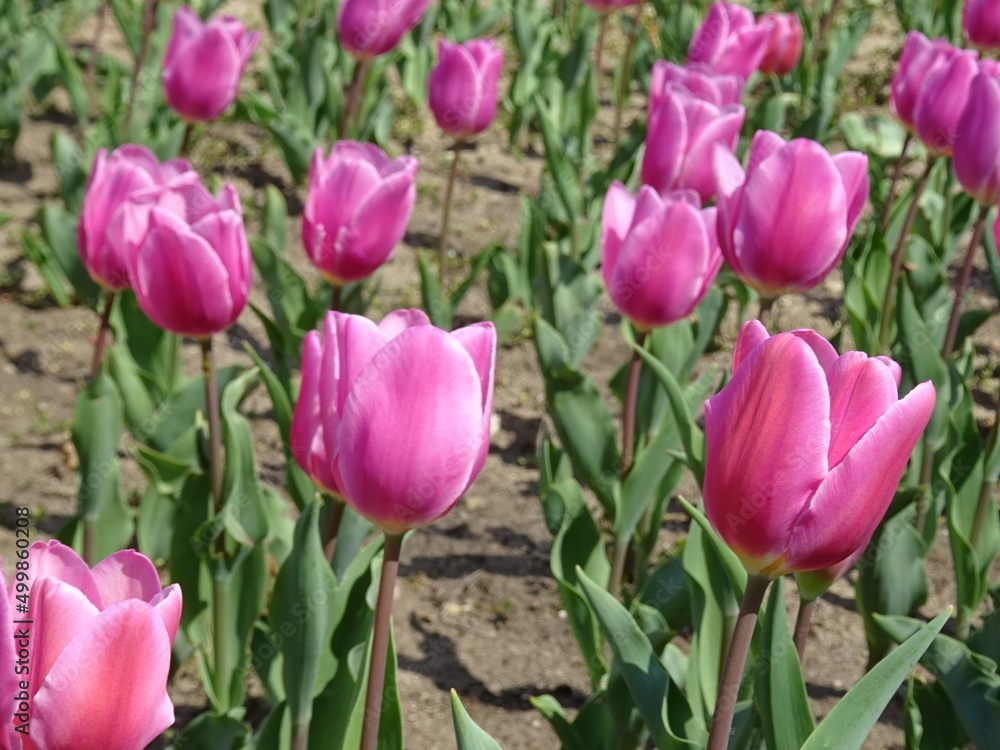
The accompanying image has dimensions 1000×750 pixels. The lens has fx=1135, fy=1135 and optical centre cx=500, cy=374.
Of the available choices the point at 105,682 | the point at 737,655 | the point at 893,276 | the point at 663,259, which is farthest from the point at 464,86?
the point at 105,682

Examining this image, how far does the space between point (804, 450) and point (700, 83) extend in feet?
5.29

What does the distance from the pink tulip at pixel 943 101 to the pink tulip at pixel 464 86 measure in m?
1.02

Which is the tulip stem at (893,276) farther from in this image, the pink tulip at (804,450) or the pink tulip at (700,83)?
the pink tulip at (804,450)

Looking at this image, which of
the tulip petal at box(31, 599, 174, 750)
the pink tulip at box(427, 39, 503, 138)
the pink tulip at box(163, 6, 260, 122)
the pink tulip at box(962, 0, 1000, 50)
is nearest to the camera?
the tulip petal at box(31, 599, 174, 750)

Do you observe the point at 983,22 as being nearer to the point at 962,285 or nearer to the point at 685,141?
the point at 962,285

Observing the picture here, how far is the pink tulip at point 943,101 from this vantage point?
7.78ft

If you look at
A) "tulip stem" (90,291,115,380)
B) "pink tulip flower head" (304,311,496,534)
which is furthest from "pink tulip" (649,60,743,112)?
"pink tulip flower head" (304,311,496,534)

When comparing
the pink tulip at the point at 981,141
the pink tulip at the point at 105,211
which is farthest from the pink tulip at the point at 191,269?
the pink tulip at the point at 981,141

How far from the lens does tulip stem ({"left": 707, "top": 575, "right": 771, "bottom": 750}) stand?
0.96 m

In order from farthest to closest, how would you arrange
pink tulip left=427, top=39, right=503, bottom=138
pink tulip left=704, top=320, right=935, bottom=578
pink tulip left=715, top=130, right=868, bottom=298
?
pink tulip left=427, top=39, right=503, bottom=138
pink tulip left=715, top=130, right=868, bottom=298
pink tulip left=704, top=320, right=935, bottom=578

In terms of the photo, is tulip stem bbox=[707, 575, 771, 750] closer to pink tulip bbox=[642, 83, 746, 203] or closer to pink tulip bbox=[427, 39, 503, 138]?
pink tulip bbox=[642, 83, 746, 203]

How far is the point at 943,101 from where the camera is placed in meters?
2.41

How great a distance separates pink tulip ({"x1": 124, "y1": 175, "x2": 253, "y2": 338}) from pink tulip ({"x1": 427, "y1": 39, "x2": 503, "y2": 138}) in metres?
1.25

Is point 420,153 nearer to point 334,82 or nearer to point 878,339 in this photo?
point 334,82
